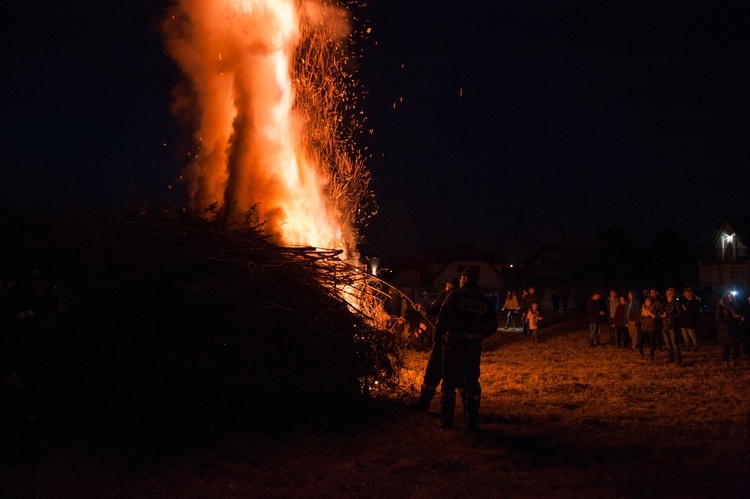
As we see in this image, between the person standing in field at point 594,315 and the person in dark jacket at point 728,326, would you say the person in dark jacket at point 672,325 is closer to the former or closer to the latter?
the person in dark jacket at point 728,326

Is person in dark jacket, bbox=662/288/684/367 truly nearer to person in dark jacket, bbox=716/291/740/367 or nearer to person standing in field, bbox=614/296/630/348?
person in dark jacket, bbox=716/291/740/367

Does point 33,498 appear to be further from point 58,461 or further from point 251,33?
point 251,33

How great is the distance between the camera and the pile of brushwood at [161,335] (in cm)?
704

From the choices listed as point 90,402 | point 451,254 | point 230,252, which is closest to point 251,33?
point 230,252

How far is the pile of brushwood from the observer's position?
7.04 meters

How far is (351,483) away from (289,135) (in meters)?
8.25

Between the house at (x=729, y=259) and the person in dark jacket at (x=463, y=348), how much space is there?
48481 mm

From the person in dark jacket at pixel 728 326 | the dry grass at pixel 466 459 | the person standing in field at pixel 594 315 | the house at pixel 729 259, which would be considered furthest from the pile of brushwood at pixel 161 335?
the house at pixel 729 259

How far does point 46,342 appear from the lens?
7.28m

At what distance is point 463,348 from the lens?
7.67 m

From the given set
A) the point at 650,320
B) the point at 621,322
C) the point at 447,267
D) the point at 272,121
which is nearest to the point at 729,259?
the point at 447,267

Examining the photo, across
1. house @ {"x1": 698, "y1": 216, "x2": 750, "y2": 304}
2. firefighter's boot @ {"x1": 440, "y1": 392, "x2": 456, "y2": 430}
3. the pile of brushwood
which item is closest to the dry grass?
firefighter's boot @ {"x1": 440, "y1": 392, "x2": 456, "y2": 430}

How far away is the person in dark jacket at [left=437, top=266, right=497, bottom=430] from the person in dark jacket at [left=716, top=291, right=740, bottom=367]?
837 centimetres

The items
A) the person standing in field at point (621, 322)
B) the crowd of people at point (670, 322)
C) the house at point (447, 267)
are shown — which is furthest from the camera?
the house at point (447, 267)
